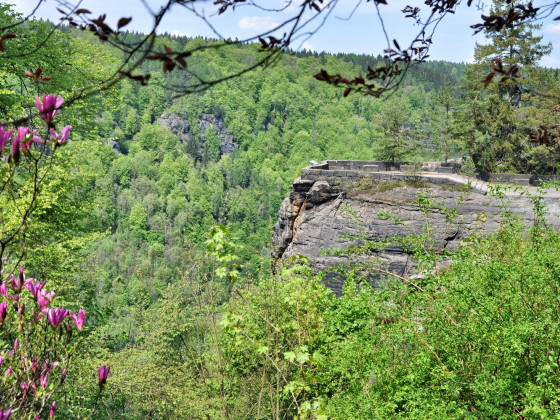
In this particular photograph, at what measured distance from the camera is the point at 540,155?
22516 mm

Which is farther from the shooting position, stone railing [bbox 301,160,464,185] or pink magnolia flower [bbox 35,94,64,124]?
stone railing [bbox 301,160,464,185]

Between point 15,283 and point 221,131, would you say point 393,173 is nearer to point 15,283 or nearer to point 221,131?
point 15,283

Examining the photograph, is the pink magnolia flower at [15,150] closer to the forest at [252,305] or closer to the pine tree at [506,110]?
the forest at [252,305]

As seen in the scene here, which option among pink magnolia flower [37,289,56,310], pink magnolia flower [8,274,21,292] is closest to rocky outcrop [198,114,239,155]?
pink magnolia flower [8,274,21,292]

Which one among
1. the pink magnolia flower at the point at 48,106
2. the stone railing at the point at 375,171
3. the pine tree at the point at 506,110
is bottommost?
the stone railing at the point at 375,171

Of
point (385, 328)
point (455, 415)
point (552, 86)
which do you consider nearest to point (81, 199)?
point (385, 328)

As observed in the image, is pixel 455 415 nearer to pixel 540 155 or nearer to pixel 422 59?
pixel 422 59

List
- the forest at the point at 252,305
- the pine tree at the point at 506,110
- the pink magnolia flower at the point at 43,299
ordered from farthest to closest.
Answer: the pine tree at the point at 506,110 → the forest at the point at 252,305 → the pink magnolia flower at the point at 43,299

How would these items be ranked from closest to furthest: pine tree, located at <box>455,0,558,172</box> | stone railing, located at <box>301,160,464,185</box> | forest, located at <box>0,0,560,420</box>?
forest, located at <box>0,0,560,420</box> → stone railing, located at <box>301,160,464,185</box> → pine tree, located at <box>455,0,558,172</box>

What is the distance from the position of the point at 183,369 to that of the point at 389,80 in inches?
466

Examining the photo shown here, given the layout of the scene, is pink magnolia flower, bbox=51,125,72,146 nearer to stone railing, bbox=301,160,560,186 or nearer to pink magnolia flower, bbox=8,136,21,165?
pink magnolia flower, bbox=8,136,21,165

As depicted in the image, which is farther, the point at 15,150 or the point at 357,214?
the point at 357,214

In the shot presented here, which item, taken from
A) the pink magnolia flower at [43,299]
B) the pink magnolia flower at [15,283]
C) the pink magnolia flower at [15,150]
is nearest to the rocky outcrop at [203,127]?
the pink magnolia flower at [15,283]

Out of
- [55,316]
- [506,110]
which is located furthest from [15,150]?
[506,110]
